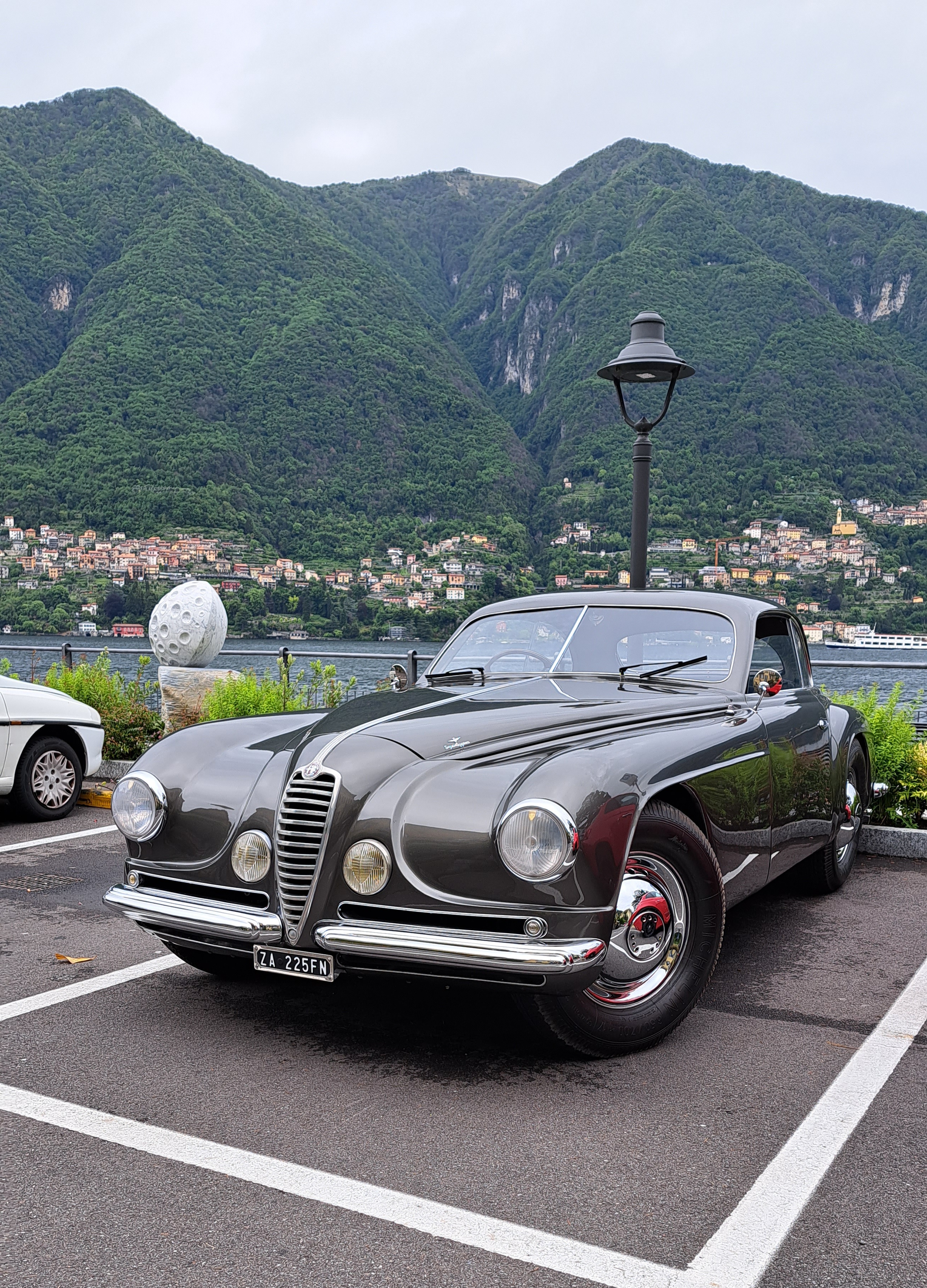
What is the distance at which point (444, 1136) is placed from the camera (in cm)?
316

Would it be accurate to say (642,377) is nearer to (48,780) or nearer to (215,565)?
(48,780)

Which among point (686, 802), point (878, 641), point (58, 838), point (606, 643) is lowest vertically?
point (58, 838)

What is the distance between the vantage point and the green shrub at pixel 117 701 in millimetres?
10633

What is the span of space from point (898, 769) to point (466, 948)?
203 inches

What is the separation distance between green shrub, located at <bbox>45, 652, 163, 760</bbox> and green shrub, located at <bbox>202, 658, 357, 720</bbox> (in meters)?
0.62

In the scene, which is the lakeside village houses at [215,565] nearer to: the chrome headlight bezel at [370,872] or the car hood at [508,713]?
the car hood at [508,713]

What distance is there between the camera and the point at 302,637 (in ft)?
137

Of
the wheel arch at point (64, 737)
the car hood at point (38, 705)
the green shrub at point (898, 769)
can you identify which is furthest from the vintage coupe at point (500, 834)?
the wheel arch at point (64, 737)

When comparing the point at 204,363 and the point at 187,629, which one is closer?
the point at 187,629

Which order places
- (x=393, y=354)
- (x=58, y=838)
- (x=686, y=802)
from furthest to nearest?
(x=393, y=354) < (x=58, y=838) < (x=686, y=802)

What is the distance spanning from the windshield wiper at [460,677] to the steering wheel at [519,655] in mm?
57

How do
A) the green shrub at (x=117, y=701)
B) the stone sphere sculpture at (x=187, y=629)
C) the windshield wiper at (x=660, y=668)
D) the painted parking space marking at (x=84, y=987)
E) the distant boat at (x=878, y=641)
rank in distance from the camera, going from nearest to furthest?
1. the painted parking space marking at (x=84, y=987)
2. the windshield wiper at (x=660, y=668)
3. the green shrub at (x=117, y=701)
4. the stone sphere sculpture at (x=187, y=629)
5. the distant boat at (x=878, y=641)

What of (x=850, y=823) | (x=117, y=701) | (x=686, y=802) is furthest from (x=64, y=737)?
(x=686, y=802)

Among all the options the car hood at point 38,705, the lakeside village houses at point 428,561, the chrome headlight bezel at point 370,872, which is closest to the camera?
the chrome headlight bezel at point 370,872
